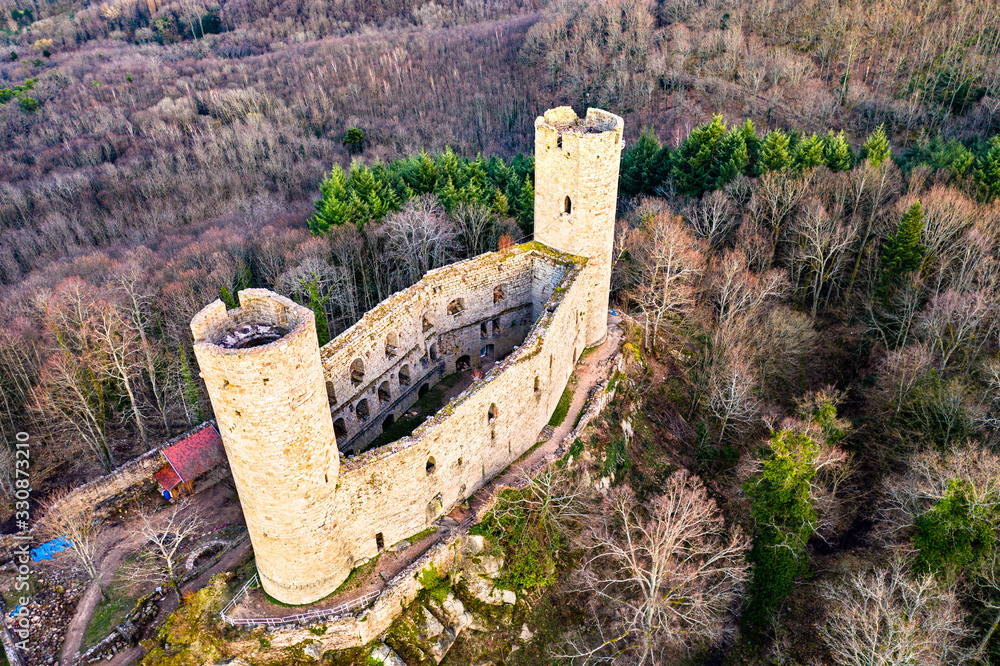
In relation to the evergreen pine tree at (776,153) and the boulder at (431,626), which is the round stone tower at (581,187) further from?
the boulder at (431,626)

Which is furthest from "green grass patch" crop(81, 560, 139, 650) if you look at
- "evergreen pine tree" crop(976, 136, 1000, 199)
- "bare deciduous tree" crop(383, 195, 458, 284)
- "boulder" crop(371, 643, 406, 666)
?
"evergreen pine tree" crop(976, 136, 1000, 199)

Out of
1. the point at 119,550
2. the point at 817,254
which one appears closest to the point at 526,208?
the point at 817,254

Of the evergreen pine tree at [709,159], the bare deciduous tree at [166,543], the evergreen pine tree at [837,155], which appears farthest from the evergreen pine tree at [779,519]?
the evergreen pine tree at [837,155]

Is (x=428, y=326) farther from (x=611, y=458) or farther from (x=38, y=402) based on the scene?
(x=38, y=402)

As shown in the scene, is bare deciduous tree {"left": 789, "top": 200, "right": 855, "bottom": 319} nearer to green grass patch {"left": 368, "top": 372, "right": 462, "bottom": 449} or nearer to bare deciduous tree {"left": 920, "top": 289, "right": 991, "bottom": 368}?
bare deciduous tree {"left": 920, "top": 289, "right": 991, "bottom": 368}

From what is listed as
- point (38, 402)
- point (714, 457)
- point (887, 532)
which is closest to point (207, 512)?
point (38, 402)

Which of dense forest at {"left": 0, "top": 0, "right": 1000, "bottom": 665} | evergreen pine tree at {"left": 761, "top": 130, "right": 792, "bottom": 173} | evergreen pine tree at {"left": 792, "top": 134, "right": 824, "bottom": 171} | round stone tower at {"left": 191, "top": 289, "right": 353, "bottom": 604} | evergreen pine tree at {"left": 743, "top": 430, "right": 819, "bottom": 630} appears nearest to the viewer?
round stone tower at {"left": 191, "top": 289, "right": 353, "bottom": 604}
